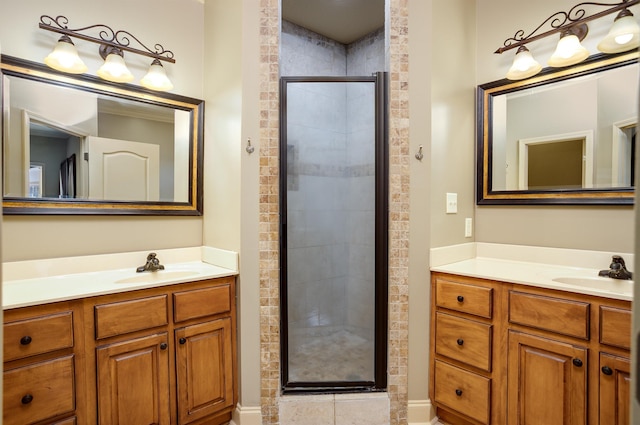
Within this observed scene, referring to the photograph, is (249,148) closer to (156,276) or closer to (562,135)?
(156,276)

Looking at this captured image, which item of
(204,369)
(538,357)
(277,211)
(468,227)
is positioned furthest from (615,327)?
(204,369)

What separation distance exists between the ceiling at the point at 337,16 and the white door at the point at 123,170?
5.62 feet

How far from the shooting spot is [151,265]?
2084 mm

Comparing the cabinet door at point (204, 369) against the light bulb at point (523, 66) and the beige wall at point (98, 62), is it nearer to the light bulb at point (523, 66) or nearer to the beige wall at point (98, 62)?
the beige wall at point (98, 62)

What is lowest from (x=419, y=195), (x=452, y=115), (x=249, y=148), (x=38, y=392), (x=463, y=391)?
(x=463, y=391)

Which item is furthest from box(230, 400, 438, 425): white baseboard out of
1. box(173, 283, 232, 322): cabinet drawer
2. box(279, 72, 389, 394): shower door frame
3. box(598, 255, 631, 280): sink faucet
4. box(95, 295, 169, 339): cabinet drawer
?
box(598, 255, 631, 280): sink faucet

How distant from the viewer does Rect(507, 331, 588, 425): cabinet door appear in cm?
152

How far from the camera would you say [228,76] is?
6.97 feet

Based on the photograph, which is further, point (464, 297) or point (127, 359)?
point (464, 297)

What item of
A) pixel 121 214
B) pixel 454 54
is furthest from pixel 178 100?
pixel 454 54

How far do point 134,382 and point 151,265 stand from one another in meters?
0.67

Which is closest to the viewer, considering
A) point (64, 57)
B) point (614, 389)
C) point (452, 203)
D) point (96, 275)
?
point (614, 389)

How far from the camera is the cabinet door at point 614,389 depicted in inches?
55.2

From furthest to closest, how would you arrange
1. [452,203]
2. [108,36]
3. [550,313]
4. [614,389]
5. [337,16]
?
1. [337,16]
2. [452,203]
3. [108,36]
4. [550,313]
5. [614,389]
